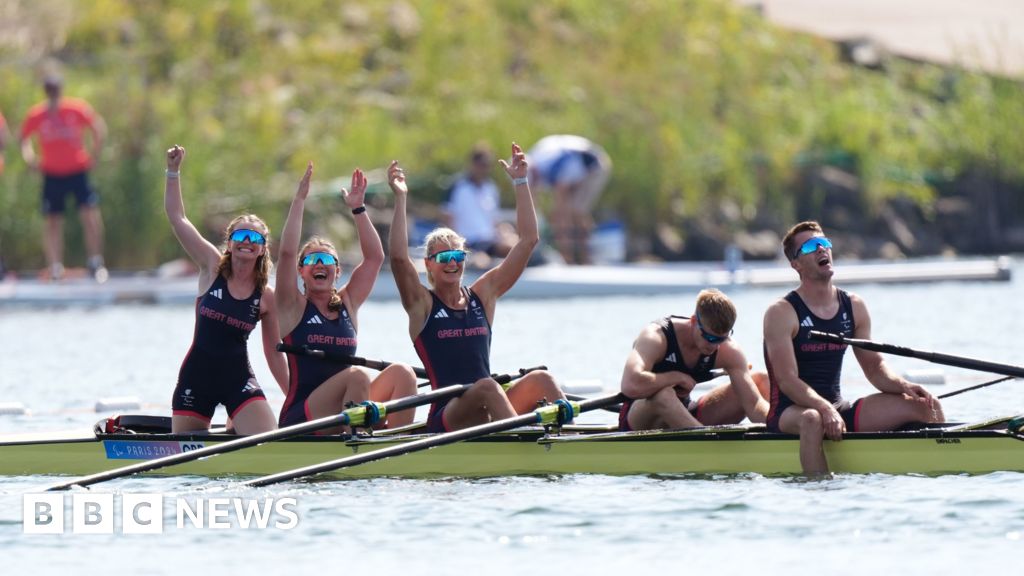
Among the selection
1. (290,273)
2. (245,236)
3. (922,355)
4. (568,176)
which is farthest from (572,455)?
(568,176)

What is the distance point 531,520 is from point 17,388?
7897 millimetres

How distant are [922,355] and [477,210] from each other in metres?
12.0

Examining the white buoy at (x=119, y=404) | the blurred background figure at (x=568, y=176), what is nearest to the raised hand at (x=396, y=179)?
the white buoy at (x=119, y=404)

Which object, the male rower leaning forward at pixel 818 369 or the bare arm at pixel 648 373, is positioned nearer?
the male rower leaning forward at pixel 818 369

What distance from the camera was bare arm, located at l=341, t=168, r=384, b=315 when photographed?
9852mm

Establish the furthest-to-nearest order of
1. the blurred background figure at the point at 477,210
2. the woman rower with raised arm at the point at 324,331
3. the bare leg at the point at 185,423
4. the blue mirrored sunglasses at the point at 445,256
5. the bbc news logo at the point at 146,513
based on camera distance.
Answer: the blurred background figure at the point at 477,210, the bare leg at the point at 185,423, the woman rower with raised arm at the point at 324,331, the blue mirrored sunglasses at the point at 445,256, the bbc news logo at the point at 146,513

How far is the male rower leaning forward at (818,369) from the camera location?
920 centimetres

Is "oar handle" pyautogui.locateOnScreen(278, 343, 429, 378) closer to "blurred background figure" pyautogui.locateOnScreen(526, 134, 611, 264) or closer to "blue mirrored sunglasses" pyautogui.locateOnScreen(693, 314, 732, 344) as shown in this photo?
"blue mirrored sunglasses" pyautogui.locateOnScreen(693, 314, 732, 344)

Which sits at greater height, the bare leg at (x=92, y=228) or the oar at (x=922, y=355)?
the bare leg at (x=92, y=228)

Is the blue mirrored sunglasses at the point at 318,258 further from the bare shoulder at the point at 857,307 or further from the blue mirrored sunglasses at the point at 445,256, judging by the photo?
the bare shoulder at the point at 857,307

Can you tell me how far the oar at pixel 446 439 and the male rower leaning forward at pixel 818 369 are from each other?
108 centimetres

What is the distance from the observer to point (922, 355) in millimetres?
9281

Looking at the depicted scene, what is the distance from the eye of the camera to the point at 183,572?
7762 mm

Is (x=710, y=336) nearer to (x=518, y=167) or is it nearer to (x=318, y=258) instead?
(x=518, y=167)
